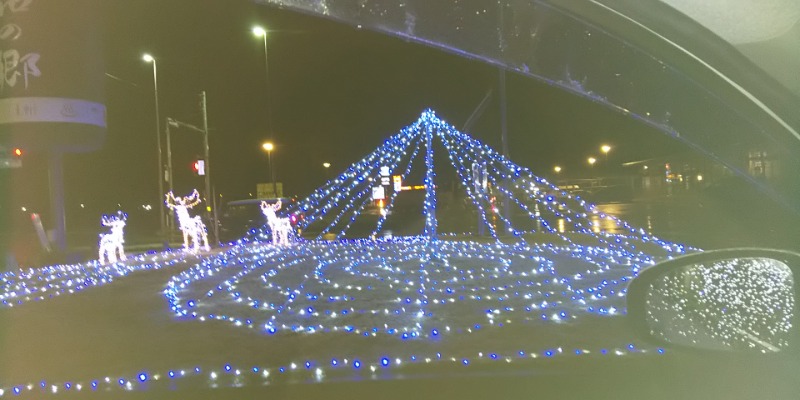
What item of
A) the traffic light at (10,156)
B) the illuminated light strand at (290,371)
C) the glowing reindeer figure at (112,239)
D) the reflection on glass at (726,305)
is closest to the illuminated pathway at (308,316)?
the illuminated light strand at (290,371)

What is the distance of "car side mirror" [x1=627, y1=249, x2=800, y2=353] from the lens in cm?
314

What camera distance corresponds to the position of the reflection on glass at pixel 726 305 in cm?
366

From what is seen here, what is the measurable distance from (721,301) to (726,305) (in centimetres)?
7

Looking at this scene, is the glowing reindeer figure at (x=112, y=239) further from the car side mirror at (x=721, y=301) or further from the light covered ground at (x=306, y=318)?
the car side mirror at (x=721, y=301)

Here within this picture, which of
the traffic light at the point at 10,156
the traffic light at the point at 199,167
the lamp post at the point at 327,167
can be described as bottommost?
the traffic light at the point at 199,167

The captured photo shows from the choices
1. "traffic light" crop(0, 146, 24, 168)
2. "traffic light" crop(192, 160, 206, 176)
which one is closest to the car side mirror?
"traffic light" crop(192, 160, 206, 176)

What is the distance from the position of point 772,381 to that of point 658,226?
18.6 metres

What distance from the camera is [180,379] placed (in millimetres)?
5559

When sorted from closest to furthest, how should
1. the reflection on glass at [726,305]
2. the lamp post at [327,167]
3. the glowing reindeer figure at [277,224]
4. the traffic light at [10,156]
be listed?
the reflection on glass at [726,305] → the glowing reindeer figure at [277,224] → the traffic light at [10,156] → the lamp post at [327,167]

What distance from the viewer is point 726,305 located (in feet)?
15.0

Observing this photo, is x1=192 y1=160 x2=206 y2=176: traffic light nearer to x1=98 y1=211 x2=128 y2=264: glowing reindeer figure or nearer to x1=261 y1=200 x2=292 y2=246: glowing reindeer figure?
x1=261 y1=200 x2=292 y2=246: glowing reindeer figure

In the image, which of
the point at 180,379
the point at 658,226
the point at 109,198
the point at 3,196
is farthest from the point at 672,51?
the point at 109,198

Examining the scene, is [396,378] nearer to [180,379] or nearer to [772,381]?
[180,379]

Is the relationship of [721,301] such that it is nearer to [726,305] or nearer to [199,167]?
[726,305]
